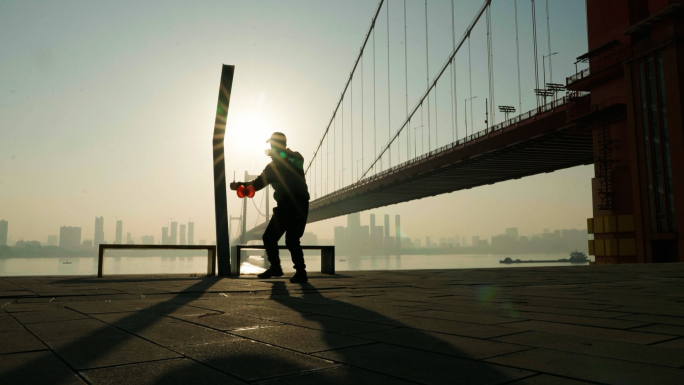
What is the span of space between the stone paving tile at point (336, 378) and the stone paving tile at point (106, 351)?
0.50 meters

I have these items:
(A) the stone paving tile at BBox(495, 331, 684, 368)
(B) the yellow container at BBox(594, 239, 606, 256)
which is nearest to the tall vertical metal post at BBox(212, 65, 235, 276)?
(A) the stone paving tile at BBox(495, 331, 684, 368)

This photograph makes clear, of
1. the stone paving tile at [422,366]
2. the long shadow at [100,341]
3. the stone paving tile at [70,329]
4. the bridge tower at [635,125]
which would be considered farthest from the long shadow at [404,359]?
the bridge tower at [635,125]

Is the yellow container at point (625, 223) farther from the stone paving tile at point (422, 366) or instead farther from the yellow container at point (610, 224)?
the stone paving tile at point (422, 366)

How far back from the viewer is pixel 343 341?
199 cm

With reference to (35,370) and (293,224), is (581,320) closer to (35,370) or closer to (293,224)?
(35,370)

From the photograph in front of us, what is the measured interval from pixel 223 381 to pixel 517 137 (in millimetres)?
28122

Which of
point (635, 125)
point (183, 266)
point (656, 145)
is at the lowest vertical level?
point (183, 266)

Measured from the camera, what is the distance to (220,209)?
741cm

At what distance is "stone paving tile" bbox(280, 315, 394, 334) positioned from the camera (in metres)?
2.28

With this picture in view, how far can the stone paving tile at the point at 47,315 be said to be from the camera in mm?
2576

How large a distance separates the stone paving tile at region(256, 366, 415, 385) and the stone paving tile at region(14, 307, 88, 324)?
1.75 m

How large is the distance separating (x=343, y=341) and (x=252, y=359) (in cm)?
46

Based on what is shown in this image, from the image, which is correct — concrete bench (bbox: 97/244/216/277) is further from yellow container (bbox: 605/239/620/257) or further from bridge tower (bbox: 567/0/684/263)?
yellow container (bbox: 605/239/620/257)

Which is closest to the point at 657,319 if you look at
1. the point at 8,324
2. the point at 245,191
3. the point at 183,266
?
the point at 8,324
